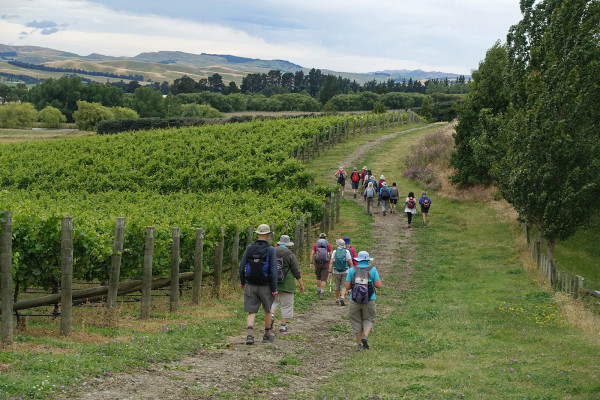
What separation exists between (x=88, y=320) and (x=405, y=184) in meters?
33.4

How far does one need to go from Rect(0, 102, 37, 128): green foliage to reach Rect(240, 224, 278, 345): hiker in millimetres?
123350

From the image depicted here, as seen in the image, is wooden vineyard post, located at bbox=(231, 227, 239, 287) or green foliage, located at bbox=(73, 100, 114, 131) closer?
wooden vineyard post, located at bbox=(231, 227, 239, 287)

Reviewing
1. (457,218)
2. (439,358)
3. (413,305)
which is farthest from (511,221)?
(439,358)

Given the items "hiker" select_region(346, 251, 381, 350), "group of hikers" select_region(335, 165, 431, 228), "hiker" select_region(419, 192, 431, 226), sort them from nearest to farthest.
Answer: "hiker" select_region(346, 251, 381, 350) < "group of hikers" select_region(335, 165, 431, 228) < "hiker" select_region(419, 192, 431, 226)

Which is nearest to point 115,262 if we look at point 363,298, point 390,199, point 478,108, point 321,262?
point 363,298

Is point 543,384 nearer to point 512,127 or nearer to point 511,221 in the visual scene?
point 512,127

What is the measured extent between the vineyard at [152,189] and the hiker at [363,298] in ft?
16.6

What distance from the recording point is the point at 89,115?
110 meters

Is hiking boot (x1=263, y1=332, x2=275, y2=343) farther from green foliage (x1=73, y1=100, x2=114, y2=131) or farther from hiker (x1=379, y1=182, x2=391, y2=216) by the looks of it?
green foliage (x1=73, y1=100, x2=114, y2=131)

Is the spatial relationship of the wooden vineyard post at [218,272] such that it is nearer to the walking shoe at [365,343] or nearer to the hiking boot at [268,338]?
the hiking boot at [268,338]

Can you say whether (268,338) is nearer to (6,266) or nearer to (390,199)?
→ (6,266)

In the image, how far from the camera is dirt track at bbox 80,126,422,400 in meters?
8.55

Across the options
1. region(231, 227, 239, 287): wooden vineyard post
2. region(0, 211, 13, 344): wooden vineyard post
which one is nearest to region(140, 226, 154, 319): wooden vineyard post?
region(0, 211, 13, 344): wooden vineyard post

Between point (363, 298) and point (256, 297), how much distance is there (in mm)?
2154
